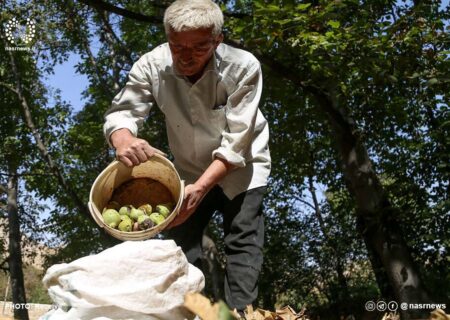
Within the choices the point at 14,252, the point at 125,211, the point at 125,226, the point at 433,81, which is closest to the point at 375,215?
the point at 433,81

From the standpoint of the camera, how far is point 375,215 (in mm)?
8234

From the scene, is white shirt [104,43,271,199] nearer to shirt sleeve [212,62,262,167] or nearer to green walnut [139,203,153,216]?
shirt sleeve [212,62,262,167]

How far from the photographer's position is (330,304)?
13.4m

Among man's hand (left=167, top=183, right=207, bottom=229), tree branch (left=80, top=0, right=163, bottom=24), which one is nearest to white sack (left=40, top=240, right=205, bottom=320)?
man's hand (left=167, top=183, right=207, bottom=229)

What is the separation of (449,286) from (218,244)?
324 inches

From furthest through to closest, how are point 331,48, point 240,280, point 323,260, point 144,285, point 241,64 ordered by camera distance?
point 323,260 < point 331,48 < point 241,64 < point 240,280 < point 144,285

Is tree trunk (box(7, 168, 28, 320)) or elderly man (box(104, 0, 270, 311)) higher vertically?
tree trunk (box(7, 168, 28, 320))

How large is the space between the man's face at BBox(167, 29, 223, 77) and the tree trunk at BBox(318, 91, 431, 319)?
5302 mm

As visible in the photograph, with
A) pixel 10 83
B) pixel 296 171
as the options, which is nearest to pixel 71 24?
pixel 10 83

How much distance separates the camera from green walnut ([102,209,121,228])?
2537 mm

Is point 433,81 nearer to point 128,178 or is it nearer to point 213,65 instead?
point 213,65

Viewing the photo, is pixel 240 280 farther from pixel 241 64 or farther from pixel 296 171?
pixel 296 171

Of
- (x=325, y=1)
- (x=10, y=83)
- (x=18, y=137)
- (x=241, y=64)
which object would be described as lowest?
(x=241, y=64)

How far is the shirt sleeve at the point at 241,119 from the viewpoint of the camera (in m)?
2.92
